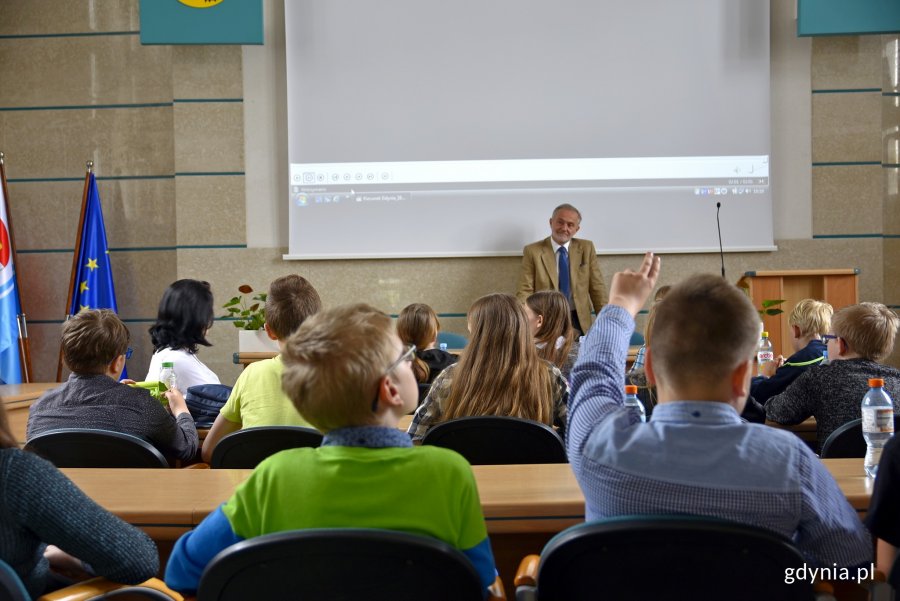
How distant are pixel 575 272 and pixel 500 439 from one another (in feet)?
13.6

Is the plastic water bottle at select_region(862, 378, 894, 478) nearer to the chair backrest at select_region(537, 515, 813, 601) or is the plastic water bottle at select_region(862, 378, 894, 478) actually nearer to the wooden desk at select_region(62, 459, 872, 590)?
the wooden desk at select_region(62, 459, 872, 590)

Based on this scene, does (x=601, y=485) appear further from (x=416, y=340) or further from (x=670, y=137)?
(x=670, y=137)

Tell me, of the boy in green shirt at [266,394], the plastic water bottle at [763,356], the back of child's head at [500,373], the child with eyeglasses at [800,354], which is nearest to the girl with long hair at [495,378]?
the back of child's head at [500,373]

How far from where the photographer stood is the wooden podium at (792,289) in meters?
6.02

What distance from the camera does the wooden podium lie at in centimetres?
602

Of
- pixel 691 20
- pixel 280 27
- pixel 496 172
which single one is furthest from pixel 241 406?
pixel 691 20

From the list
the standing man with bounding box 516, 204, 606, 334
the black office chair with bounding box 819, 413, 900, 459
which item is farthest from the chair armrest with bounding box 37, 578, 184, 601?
the standing man with bounding box 516, 204, 606, 334

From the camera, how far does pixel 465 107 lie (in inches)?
260

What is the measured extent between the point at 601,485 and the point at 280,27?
608 cm

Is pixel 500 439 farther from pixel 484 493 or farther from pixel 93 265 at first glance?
pixel 93 265

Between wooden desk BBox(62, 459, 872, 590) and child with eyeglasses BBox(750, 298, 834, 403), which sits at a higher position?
child with eyeglasses BBox(750, 298, 834, 403)

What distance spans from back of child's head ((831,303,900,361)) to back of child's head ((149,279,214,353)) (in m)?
2.48

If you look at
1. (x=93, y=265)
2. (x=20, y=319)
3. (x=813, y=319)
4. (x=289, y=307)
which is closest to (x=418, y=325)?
(x=289, y=307)

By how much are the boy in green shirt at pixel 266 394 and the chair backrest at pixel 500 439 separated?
1.74ft
